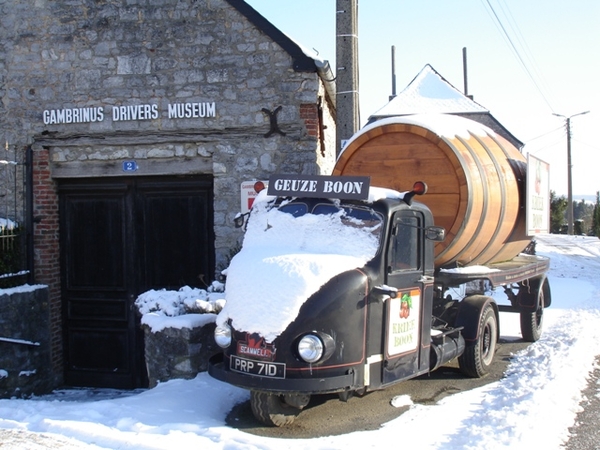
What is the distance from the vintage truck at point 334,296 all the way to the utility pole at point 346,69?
1.90 meters

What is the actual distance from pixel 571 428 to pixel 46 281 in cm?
733

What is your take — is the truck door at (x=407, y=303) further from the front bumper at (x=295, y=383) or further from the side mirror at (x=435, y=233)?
the front bumper at (x=295, y=383)

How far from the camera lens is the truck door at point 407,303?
5328 millimetres

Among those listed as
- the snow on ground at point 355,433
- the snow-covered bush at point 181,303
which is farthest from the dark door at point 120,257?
the snow on ground at point 355,433

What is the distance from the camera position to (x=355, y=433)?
4.94 metres

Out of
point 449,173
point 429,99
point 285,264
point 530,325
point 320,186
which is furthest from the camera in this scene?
point 429,99

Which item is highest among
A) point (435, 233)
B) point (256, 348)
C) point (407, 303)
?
point (435, 233)

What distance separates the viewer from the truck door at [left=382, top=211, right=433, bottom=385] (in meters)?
5.33

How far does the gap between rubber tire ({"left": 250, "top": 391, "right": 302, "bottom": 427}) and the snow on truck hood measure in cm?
59

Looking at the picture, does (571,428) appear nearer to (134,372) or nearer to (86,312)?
(134,372)

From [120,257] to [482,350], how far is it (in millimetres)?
5379

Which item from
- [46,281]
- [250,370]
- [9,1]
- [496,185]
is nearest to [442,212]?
[496,185]

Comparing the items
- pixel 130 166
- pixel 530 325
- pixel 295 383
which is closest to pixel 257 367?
pixel 295 383

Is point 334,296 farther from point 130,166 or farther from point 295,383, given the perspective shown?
point 130,166
